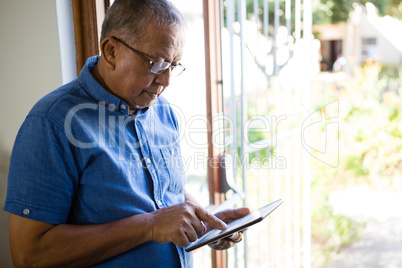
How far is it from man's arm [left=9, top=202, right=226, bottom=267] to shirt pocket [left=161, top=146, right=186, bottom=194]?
205 mm

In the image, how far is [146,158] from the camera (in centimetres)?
110

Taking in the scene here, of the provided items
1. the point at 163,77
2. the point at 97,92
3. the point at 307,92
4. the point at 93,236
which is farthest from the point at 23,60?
the point at 307,92

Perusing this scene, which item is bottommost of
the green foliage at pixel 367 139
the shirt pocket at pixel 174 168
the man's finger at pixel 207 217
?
the green foliage at pixel 367 139

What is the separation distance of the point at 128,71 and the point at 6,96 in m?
0.66

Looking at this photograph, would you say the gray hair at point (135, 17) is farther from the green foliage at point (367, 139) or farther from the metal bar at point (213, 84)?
the green foliage at point (367, 139)

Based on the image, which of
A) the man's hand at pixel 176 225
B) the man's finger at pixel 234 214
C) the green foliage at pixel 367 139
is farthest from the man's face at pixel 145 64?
the green foliage at pixel 367 139

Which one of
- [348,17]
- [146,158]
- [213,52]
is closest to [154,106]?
[146,158]

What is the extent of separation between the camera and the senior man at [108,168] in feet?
2.84

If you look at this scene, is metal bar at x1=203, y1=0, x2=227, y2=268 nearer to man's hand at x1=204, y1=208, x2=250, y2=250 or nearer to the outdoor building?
man's hand at x1=204, y1=208, x2=250, y2=250

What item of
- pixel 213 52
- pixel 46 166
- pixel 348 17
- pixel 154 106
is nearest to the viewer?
pixel 46 166

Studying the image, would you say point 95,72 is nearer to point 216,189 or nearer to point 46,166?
point 46,166

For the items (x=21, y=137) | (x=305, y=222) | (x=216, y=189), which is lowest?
(x=305, y=222)

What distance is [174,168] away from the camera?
1.22 m

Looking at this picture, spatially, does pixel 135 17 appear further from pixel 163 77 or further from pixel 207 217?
pixel 207 217
